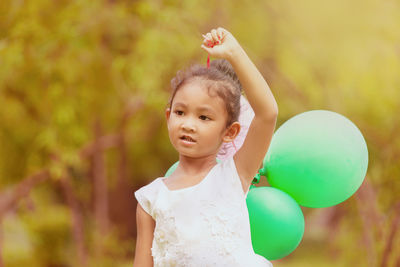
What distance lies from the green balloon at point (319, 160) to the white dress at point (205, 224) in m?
0.41

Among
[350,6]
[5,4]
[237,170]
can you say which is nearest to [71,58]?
[5,4]

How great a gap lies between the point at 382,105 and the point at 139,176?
5158 mm

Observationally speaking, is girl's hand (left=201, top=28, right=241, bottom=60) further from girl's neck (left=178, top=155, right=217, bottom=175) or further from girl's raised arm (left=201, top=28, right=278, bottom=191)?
girl's neck (left=178, top=155, right=217, bottom=175)

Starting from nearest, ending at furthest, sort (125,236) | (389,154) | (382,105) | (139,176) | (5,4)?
1. (5,4)
2. (389,154)
3. (382,105)
4. (125,236)
5. (139,176)

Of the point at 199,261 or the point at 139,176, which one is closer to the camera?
the point at 199,261

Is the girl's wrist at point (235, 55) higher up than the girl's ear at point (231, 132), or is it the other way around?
the girl's wrist at point (235, 55)

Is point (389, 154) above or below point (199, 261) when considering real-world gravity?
above

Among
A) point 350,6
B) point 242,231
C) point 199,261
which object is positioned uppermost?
point 350,6

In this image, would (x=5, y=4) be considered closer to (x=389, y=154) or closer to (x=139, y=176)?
(x=389, y=154)

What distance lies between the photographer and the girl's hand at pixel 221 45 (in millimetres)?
1681

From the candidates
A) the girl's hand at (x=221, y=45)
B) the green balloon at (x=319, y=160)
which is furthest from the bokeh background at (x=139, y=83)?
the girl's hand at (x=221, y=45)

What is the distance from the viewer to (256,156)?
1822 mm

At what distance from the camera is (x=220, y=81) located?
1.86 m

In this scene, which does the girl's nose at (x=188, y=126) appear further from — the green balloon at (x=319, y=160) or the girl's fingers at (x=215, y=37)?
the green balloon at (x=319, y=160)
